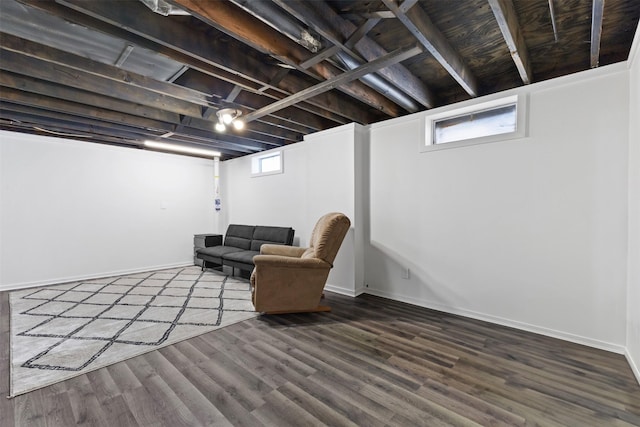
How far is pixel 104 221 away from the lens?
4836 millimetres

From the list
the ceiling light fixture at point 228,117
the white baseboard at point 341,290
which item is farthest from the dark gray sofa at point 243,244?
the ceiling light fixture at point 228,117

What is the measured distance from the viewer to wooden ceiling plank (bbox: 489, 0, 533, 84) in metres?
1.67

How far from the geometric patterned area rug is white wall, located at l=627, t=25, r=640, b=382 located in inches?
130

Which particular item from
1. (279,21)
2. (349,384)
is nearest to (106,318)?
(349,384)

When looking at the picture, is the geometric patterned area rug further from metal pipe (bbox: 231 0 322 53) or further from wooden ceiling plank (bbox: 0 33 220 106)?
metal pipe (bbox: 231 0 322 53)

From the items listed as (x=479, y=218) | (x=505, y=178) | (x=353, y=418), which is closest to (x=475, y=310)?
(x=479, y=218)

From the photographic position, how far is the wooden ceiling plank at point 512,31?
65.8 inches

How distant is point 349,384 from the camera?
185 centimetres

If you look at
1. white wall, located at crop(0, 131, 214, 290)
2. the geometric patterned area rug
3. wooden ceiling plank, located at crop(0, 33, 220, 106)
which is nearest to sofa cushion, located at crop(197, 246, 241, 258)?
the geometric patterned area rug

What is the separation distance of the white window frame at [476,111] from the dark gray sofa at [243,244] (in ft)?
8.57

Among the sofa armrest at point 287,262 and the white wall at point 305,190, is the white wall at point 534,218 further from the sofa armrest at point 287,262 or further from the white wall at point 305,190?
the sofa armrest at point 287,262

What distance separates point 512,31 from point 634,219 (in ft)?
5.53

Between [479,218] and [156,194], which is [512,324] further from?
[156,194]

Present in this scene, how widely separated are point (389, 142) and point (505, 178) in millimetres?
1452
